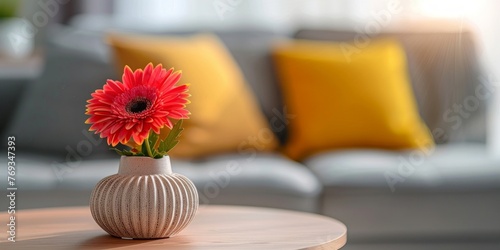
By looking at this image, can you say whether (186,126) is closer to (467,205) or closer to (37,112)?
(37,112)

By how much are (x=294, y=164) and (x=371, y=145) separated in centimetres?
31

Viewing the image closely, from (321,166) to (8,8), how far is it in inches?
65.7

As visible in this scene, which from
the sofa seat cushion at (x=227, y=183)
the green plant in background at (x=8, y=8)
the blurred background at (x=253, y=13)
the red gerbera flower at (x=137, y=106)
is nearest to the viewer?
the red gerbera flower at (x=137, y=106)

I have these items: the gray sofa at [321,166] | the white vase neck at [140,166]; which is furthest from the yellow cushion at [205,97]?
the white vase neck at [140,166]

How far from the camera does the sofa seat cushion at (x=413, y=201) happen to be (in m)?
2.33

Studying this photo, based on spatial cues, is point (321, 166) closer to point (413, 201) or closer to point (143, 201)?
point (413, 201)

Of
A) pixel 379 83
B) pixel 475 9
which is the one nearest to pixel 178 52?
pixel 379 83

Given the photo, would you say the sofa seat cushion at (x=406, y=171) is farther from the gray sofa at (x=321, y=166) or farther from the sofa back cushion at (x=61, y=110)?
the sofa back cushion at (x=61, y=110)

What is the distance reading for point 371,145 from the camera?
108 inches

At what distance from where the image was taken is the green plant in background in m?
3.44

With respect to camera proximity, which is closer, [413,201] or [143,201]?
[143,201]

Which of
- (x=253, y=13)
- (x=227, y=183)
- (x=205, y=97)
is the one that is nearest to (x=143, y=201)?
(x=227, y=183)

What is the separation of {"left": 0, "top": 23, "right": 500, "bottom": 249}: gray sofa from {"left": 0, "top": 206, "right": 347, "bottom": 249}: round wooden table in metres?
0.63

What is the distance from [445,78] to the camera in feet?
9.60
